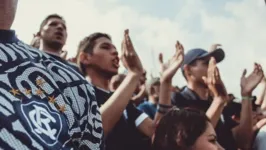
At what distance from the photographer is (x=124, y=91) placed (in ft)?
8.57

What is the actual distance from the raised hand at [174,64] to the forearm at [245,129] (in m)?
0.71

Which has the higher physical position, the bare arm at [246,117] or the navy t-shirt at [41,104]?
the navy t-shirt at [41,104]

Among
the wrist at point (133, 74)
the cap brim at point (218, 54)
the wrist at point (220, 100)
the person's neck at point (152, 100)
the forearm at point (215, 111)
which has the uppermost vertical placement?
the wrist at point (133, 74)

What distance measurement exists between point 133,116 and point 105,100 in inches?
9.0

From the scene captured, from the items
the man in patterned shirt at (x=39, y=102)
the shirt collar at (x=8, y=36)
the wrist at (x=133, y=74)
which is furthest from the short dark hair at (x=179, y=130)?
the shirt collar at (x=8, y=36)

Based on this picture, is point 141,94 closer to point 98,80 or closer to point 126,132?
point 98,80

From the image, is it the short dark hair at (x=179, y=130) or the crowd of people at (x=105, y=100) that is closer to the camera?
the crowd of people at (x=105, y=100)

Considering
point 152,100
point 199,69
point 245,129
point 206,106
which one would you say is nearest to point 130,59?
point 206,106

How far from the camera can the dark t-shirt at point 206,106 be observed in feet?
11.1

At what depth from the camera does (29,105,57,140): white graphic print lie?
3.57 ft

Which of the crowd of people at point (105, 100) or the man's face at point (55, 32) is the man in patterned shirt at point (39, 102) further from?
the man's face at point (55, 32)

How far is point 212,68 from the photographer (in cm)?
341

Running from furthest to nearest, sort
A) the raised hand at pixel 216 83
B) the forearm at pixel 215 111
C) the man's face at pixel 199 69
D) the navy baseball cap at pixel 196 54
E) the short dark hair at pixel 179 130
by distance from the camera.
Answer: the navy baseball cap at pixel 196 54
the man's face at pixel 199 69
the raised hand at pixel 216 83
the forearm at pixel 215 111
the short dark hair at pixel 179 130

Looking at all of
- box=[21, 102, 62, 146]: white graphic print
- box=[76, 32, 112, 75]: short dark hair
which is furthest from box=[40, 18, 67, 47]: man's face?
box=[21, 102, 62, 146]: white graphic print
